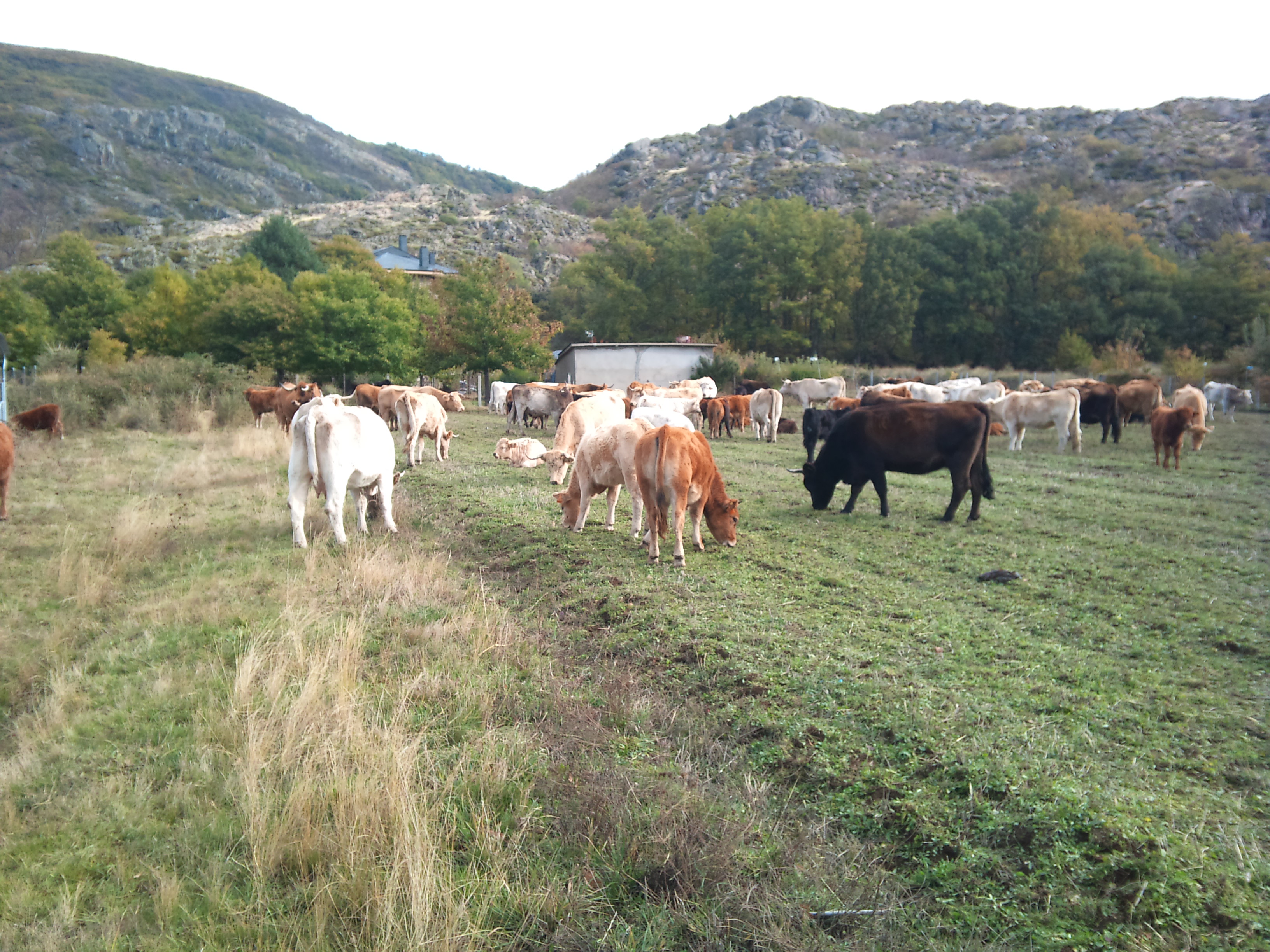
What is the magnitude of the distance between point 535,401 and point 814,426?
923 cm

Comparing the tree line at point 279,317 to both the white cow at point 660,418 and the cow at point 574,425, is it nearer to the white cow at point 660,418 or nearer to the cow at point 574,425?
the white cow at point 660,418

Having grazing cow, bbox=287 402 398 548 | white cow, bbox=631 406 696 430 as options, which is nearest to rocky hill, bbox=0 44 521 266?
white cow, bbox=631 406 696 430

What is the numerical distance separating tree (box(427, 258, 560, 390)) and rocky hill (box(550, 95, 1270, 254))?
177 feet

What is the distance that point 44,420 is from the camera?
19609mm

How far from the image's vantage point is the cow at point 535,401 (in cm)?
2425

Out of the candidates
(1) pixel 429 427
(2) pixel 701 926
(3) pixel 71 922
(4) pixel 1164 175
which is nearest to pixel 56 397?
(1) pixel 429 427

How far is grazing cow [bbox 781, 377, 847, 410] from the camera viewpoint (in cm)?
3247

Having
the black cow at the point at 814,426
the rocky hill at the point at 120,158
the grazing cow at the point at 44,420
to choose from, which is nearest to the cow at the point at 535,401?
the black cow at the point at 814,426

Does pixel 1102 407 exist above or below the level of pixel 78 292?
below

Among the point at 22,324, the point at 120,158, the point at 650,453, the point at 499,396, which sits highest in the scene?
the point at 120,158

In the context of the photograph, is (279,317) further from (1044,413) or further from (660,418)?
(1044,413)

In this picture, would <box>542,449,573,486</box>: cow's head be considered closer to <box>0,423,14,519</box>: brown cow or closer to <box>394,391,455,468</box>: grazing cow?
<box>394,391,455,468</box>: grazing cow

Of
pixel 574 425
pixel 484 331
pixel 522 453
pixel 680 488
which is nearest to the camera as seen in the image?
pixel 680 488

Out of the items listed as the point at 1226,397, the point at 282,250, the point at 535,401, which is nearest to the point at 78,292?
the point at 282,250
